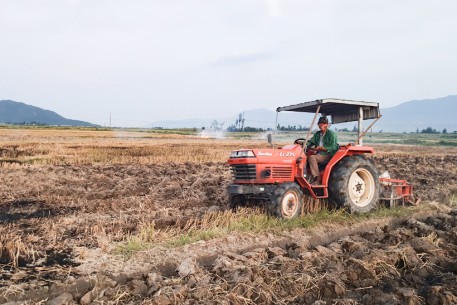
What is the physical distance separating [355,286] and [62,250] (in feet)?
12.7

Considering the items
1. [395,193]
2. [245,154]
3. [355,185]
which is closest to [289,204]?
[245,154]

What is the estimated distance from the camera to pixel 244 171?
7.69m

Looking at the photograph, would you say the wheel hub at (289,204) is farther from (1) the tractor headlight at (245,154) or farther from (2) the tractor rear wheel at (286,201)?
(1) the tractor headlight at (245,154)

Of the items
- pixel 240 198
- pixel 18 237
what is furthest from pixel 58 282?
pixel 240 198

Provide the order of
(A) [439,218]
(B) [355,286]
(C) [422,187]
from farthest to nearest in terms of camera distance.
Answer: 1. (C) [422,187]
2. (A) [439,218]
3. (B) [355,286]

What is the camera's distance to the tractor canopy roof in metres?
7.90

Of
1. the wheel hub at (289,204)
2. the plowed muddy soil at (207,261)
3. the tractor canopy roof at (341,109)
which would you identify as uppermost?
the tractor canopy roof at (341,109)

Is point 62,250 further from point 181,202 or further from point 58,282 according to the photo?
point 181,202

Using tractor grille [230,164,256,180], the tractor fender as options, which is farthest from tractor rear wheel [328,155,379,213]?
tractor grille [230,164,256,180]

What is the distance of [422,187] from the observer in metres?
11.9

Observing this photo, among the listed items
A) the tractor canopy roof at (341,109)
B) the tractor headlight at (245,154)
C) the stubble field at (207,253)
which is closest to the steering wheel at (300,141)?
the tractor canopy roof at (341,109)

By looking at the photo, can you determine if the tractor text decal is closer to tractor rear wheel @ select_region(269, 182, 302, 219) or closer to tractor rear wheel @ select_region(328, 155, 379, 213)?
tractor rear wheel @ select_region(269, 182, 302, 219)

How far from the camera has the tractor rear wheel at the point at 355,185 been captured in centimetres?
793

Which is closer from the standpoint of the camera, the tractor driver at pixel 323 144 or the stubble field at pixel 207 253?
the stubble field at pixel 207 253
